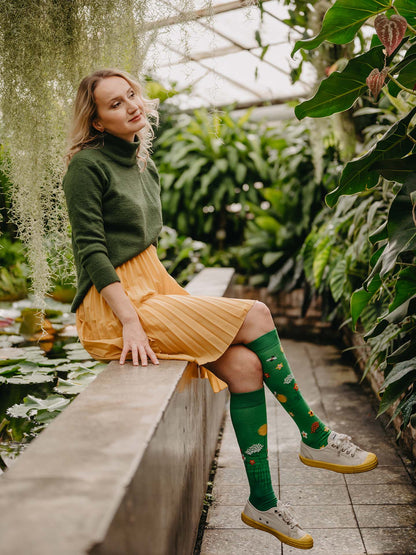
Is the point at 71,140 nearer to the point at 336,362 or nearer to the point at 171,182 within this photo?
the point at 336,362

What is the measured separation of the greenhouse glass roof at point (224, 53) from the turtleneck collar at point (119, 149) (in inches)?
10.1

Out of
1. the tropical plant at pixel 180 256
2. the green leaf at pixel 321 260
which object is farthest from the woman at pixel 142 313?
the tropical plant at pixel 180 256

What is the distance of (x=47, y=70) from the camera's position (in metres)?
1.70

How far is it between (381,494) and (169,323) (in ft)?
3.24

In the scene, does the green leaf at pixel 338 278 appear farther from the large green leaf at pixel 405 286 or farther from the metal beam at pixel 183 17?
the metal beam at pixel 183 17

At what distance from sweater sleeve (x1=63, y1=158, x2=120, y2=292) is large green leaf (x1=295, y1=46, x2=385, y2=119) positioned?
0.61 meters

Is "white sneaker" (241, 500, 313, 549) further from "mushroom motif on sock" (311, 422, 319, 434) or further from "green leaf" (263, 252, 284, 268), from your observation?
Answer: "green leaf" (263, 252, 284, 268)

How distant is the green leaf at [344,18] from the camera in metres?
1.50

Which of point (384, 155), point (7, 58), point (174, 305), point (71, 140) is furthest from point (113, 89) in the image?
point (384, 155)

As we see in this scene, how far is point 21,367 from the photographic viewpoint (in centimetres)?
216

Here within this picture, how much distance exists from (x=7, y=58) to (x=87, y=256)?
609 mm

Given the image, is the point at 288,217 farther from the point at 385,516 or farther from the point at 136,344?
the point at 136,344

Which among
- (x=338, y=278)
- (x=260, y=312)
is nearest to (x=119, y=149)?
(x=260, y=312)

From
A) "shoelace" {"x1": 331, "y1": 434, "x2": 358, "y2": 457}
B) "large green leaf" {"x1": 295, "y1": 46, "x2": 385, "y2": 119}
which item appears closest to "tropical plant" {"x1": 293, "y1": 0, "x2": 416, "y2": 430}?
"large green leaf" {"x1": 295, "y1": 46, "x2": 385, "y2": 119}
